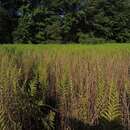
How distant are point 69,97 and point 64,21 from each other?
30.5 meters

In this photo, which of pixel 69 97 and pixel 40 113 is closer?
pixel 40 113

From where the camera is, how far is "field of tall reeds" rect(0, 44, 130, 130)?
2.96 meters

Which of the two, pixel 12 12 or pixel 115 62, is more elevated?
pixel 115 62

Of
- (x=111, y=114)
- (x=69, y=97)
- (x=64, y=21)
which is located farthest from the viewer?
(x=64, y=21)

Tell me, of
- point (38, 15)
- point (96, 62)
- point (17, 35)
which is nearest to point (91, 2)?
point (38, 15)

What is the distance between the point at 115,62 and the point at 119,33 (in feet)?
99.8

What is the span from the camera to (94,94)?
3391mm

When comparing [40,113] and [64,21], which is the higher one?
[40,113]

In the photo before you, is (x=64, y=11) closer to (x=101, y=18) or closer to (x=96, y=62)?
(x=101, y=18)

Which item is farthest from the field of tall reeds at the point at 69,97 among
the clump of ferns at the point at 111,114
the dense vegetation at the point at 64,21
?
the dense vegetation at the point at 64,21

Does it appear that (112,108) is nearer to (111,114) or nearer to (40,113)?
(111,114)

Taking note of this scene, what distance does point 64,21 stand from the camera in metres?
33.7

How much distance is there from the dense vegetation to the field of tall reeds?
28.1m

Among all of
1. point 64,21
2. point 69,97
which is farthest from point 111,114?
point 64,21
